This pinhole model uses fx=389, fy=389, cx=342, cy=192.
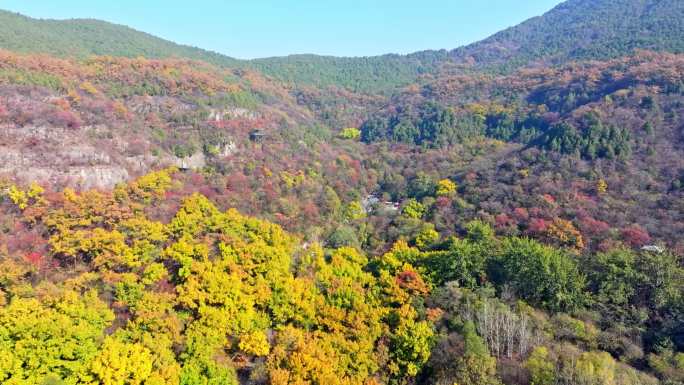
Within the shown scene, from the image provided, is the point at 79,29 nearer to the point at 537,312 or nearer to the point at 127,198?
the point at 127,198

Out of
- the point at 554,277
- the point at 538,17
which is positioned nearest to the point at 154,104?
the point at 554,277

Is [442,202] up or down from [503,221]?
down

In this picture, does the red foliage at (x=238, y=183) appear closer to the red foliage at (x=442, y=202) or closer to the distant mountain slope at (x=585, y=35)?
the red foliage at (x=442, y=202)

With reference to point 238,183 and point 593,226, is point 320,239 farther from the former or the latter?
point 593,226

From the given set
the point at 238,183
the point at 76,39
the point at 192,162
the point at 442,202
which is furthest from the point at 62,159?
the point at 76,39

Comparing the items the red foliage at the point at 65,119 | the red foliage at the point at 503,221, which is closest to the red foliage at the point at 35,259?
the red foliage at the point at 65,119

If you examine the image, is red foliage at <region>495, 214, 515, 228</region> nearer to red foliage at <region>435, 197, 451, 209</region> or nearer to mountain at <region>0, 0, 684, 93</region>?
red foliage at <region>435, 197, 451, 209</region>
